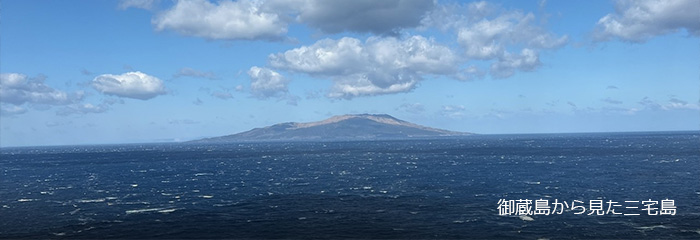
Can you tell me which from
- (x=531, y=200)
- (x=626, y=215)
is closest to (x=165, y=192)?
(x=531, y=200)

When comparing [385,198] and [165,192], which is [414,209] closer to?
[385,198]

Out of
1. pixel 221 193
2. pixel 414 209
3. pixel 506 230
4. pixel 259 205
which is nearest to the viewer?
pixel 506 230

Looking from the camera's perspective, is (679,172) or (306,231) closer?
(306,231)

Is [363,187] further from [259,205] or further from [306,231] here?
[306,231]

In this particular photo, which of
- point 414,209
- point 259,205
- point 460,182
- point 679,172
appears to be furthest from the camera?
point 679,172

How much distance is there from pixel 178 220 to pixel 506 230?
5044 cm

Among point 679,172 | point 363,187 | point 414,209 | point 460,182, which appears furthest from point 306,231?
point 679,172

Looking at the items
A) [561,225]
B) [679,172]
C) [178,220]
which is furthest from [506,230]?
[679,172]

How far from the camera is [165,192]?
104 m

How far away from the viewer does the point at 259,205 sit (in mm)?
83375

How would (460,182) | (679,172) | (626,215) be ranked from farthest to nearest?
(679,172) → (460,182) → (626,215)

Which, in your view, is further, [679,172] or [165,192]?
[679,172]

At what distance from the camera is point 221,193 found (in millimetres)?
99562

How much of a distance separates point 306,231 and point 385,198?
1116 inches
